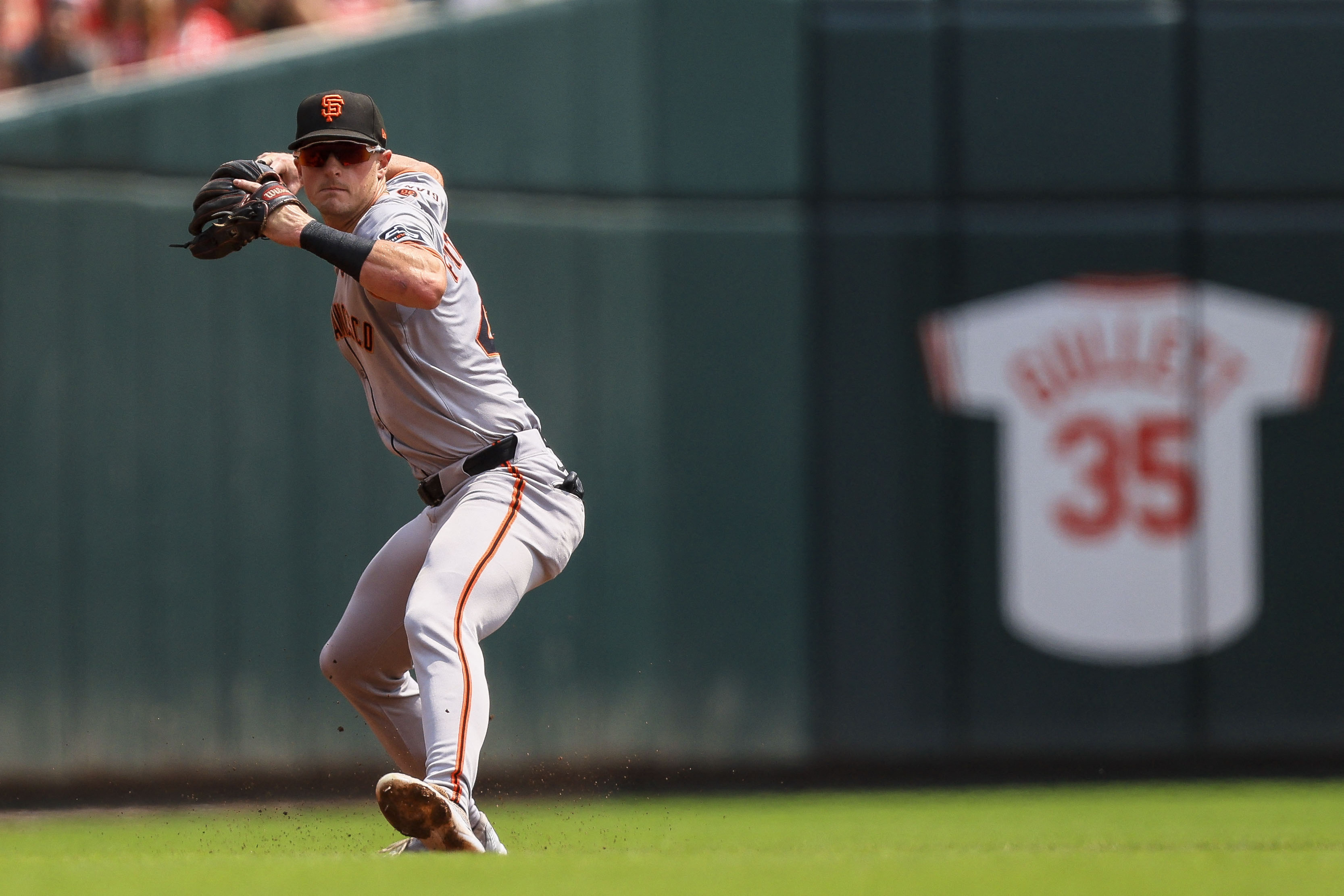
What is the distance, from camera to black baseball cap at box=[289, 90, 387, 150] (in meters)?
3.69

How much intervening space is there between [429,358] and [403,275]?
322 millimetres

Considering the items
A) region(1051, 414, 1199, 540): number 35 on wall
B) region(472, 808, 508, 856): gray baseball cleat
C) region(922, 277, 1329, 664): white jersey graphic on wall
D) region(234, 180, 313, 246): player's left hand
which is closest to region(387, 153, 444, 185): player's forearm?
region(234, 180, 313, 246): player's left hand

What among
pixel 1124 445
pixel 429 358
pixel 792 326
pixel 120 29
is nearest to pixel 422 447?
pixel 429 358

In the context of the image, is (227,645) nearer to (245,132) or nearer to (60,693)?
(60,693)

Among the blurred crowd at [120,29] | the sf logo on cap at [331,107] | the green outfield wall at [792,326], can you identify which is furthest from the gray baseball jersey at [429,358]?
the blurred crowd at [120,29]

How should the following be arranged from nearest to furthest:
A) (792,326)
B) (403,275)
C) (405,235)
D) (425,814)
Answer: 1. (425,814)
2. (403,275)
3. (405,235)
4. (792,326)

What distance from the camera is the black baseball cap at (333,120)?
12.1ft

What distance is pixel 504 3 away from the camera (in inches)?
265

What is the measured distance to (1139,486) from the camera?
6.91m

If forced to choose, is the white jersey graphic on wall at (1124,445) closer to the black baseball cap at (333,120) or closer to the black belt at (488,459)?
the black belt at (488,459)

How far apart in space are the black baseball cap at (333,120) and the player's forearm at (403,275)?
0.32 metres

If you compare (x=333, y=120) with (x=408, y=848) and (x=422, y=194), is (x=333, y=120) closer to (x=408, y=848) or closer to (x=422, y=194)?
(x=422, y=194)

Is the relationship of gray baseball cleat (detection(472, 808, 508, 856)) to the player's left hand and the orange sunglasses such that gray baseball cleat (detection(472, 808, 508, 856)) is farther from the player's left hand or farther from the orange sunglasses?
the orange sunglasses

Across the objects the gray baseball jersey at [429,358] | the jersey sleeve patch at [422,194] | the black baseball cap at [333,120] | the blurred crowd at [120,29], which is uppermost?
the blurred crowd at [120,29]
